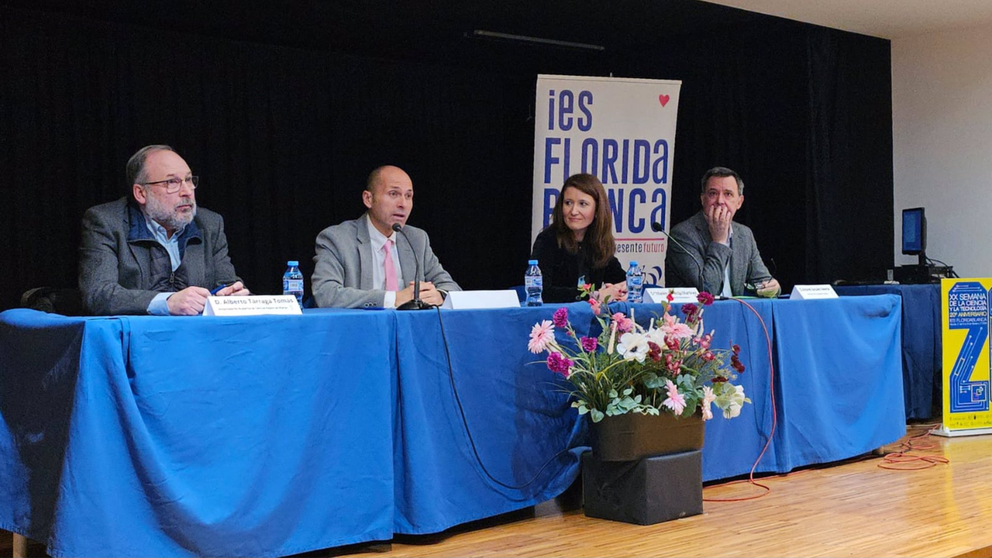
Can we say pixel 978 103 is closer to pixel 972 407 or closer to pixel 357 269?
pixel 972 407

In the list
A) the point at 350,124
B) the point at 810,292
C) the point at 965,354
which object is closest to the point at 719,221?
the point at 810,292

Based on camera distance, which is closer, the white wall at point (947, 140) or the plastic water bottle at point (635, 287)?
the plastic water bottle at point (635, 287)

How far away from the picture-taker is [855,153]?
630cm

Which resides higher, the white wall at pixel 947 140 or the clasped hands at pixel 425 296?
the white wall at pixel 947 140

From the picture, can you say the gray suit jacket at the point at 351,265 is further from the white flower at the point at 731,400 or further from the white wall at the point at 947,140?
the white wall at the point at 947,140

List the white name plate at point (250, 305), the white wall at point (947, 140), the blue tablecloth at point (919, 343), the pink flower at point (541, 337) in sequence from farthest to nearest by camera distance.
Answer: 1. the white wall at point (947, 140)
2. the blue tablecloth at point (919, 343)
3. the pink flower at point (541, 337)
4. the white name plate at point (250, 305)

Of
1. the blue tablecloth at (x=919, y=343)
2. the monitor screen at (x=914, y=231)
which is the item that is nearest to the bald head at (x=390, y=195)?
the blue tablecloth at (x=919, y=343)

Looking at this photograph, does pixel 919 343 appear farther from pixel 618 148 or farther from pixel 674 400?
pixel 674 400

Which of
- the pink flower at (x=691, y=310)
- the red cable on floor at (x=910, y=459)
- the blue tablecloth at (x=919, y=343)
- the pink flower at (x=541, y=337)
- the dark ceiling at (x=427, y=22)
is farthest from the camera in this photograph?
the dark ceiling at (x=427, y=22)

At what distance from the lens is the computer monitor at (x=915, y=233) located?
17.8 feet

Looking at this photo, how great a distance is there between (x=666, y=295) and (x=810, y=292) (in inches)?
30.7

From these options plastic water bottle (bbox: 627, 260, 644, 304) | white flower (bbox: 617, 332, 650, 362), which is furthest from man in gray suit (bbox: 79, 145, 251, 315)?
plastic water bottle (bbox: 627, 260, 644, 304)

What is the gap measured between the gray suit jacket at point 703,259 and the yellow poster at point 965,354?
1061 millimetres

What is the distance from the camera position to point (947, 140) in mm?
6086
